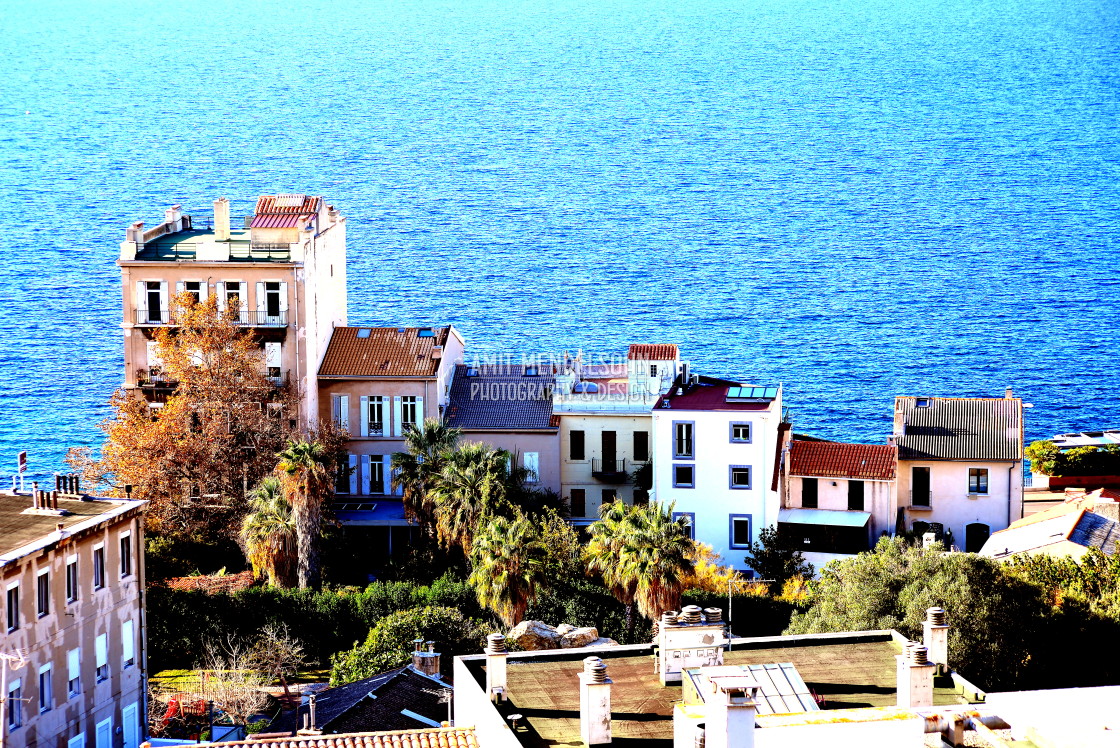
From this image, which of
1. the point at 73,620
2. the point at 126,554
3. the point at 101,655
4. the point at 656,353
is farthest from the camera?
the point at 656,353

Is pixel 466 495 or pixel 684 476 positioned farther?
pixel 684 476

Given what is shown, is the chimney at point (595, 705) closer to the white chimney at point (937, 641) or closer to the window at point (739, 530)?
the white chimney at point (937, 641)

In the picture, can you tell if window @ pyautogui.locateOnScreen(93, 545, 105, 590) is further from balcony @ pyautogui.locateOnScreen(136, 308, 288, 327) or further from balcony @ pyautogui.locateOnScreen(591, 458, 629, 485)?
balcony @ pyautogui.locateOnScreen(591, 458, 629, 485)

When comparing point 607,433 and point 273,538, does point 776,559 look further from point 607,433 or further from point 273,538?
point 273,538

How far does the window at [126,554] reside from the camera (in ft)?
163

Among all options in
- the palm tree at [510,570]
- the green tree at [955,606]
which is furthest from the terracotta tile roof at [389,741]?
the palm tree at [510,570]

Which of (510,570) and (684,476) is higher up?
(684,476)

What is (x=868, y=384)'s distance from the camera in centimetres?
11500

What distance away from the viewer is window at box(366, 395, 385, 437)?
71188 mm

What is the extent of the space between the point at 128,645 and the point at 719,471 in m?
25.9

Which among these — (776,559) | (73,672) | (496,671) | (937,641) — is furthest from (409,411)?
(937,641)

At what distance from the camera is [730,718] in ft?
79.6

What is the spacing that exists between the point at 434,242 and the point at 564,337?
4098 cm

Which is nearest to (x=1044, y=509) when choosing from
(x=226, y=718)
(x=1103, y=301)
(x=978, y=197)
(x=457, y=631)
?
(x=457, y=631)
